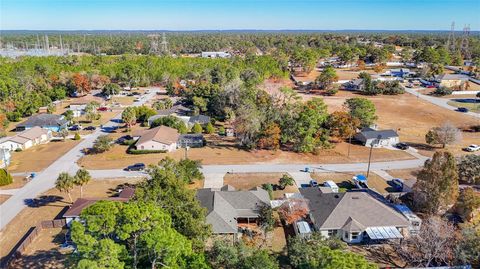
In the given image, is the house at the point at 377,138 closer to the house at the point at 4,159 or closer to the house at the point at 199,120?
the house at the point at 199,120

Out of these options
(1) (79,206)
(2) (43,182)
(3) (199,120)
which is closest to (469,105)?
(3) (199,120)

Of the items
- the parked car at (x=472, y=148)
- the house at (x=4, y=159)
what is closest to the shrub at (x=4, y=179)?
the house at (x=4, y=159)

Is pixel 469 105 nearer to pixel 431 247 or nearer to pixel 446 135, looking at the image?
pixel 446 135

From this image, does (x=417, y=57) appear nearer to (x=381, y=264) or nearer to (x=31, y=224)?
(x=381, y=264)

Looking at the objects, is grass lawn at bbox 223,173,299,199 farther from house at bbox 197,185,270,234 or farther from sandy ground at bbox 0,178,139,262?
sandy ground at bbox 0,178,139,262

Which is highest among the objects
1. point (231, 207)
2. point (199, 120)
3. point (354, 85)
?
point (354, 85)

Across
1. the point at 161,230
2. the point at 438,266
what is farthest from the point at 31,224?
the point at 438,266

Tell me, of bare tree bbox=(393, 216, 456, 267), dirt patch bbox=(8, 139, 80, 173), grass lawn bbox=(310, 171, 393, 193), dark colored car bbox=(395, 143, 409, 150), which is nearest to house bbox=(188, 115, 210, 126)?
dirt patch bbox=(8, 139, 80, 173)
